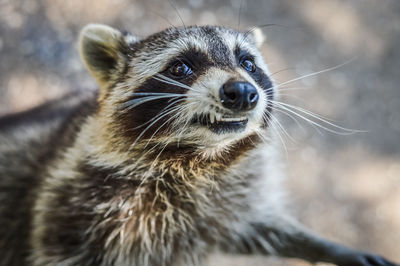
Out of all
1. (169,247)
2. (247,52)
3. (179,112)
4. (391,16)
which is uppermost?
(391,16)

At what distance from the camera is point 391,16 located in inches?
204

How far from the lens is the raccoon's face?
221cm

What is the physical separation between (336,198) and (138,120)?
2938 millimetres

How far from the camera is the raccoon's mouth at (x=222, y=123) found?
223cm

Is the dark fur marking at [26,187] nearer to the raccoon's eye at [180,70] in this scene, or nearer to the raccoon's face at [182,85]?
the raccoon's face at [182,85]

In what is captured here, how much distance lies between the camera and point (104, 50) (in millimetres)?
2752

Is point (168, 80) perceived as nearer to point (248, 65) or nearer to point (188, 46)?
point (188, 46)

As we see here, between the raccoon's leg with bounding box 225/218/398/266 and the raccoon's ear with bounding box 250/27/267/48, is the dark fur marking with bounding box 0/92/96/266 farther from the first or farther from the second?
the raccoon's leg with bounding box 225/218/398/266

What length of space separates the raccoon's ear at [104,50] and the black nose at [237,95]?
0.89 m

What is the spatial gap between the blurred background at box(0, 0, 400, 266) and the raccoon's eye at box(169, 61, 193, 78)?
2.05 m

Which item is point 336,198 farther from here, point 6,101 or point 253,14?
point 6,101

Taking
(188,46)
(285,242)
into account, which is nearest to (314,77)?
(285,242)

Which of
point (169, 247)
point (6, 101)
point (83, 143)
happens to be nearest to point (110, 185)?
point (83, 143)

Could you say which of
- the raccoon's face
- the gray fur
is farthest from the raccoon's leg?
the raccoon's face
